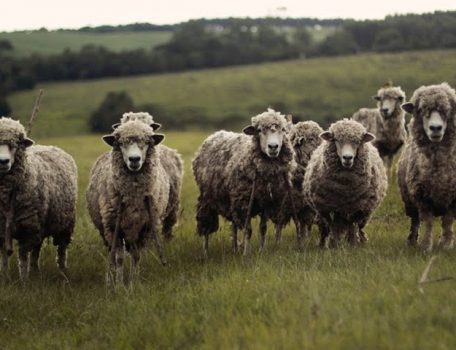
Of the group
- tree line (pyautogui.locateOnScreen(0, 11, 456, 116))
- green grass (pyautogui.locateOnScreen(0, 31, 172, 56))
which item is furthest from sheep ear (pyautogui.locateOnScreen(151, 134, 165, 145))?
green grass (pyautogui.locateOnScreen(0, 31, 172, 56))

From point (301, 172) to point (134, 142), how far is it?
10.4 ft

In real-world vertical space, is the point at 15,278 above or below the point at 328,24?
below

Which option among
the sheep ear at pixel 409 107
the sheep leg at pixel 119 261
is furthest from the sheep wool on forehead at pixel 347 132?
the sheep leg at pixel 119 261

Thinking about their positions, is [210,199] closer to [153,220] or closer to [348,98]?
[153,220]

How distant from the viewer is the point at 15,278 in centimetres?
841

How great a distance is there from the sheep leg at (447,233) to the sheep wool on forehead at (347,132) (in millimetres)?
1458

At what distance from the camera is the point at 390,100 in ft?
49.9

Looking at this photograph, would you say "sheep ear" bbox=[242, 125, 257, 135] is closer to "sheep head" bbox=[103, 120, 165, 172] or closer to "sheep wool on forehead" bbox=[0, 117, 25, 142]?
"sheep head" bbox=[103, 120, 165, 172]

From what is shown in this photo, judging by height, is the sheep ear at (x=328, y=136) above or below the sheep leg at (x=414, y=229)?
above

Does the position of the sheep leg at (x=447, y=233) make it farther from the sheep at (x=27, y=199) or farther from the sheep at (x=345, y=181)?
the sheep at (x=27, y=199)

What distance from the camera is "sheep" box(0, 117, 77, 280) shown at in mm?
7670

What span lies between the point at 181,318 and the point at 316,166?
12.1 ft

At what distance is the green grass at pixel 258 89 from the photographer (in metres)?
59.9

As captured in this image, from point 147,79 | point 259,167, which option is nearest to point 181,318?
point 259,167
